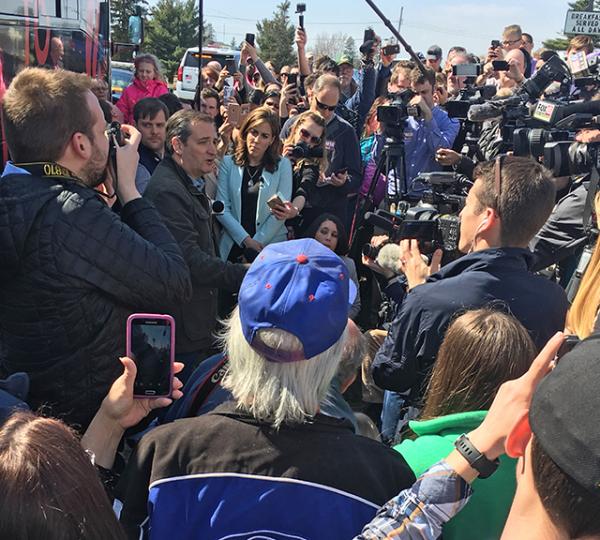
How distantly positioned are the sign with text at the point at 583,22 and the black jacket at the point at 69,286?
7.56 meters

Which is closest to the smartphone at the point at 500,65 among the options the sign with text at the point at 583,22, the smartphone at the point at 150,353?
the sign with text at the point at 583,22

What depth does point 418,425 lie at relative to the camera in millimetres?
1605

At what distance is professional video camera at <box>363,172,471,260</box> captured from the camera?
2.77 meters

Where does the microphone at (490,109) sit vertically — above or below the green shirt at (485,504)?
above

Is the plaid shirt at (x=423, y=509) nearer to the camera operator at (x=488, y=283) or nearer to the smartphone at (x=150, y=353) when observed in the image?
the smartphone at (x=150, y=353)

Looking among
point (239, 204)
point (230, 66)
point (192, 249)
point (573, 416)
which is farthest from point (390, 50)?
point (573, 416)

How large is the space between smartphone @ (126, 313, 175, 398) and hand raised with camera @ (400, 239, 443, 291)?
55.3 inches

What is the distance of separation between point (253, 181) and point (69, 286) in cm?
247

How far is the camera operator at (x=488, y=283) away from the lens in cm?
230

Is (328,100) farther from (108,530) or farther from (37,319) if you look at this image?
(108,530)

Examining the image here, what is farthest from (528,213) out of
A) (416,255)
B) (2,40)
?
(2,40)

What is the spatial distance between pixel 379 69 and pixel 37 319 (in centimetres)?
654

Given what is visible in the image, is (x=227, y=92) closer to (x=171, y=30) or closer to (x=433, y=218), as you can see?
(x=433, y=218)

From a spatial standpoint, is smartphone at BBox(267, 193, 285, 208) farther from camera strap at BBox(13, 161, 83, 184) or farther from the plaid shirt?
the plaid shirt
